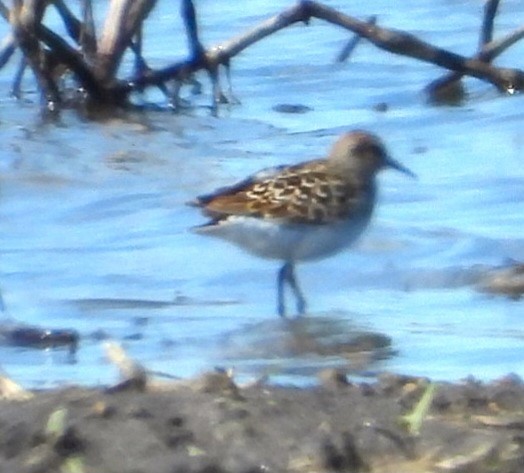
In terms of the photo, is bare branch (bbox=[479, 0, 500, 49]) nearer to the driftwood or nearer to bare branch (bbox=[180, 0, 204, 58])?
the driftwood

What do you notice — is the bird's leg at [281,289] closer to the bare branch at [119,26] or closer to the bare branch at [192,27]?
the bare branch at [119,26]

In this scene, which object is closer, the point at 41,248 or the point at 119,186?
the point at 41,248

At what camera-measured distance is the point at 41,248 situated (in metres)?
8.27

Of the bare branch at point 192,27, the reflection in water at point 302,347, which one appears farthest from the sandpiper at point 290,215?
the bare branch at point 192,27

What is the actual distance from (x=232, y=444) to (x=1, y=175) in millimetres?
5502

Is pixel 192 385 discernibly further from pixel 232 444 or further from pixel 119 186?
pixel 119 186

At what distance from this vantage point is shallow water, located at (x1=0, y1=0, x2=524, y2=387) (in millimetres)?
6629

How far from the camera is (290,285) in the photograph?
24.9 feet

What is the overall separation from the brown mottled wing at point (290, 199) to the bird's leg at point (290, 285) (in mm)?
→ 199

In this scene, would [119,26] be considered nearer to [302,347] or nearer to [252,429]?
[302,347]

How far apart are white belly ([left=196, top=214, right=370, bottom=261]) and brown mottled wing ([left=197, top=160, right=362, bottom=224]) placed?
4cm

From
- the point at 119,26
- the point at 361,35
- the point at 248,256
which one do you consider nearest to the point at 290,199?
the point at 248,256

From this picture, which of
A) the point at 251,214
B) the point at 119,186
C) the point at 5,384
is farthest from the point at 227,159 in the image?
the point at 5,384

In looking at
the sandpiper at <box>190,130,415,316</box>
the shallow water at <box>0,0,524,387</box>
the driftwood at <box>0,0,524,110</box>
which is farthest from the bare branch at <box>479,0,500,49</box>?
the sandpiper at <box>190,130,415,316</box>
